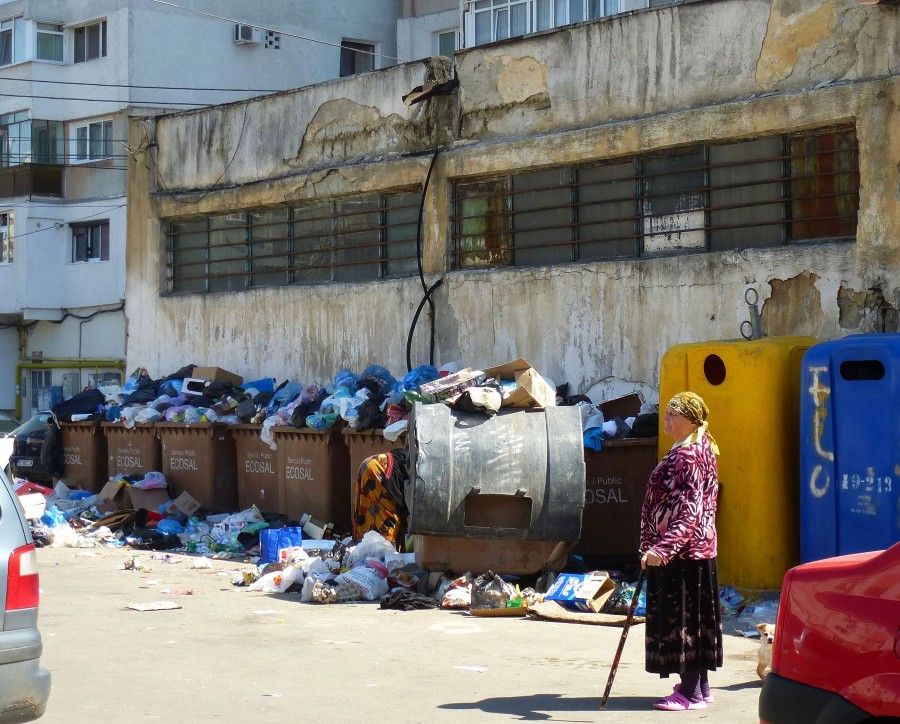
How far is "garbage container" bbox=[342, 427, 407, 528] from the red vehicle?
27.0ft

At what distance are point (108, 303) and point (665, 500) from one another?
2865 cm

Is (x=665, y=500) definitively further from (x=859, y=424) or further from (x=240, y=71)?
(x=240, y=71)

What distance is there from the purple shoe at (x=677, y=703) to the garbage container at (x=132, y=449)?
406 inches

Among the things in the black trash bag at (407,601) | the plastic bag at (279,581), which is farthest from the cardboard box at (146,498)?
the black trash bag at (407,601)

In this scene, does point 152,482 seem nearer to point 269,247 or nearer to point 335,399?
point 335,399

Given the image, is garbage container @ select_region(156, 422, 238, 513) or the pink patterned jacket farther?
garbage container @ select_region(156, 422, 238, 513)

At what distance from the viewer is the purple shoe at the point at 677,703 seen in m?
6.66

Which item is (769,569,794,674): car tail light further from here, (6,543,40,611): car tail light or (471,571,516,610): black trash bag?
(471,571,516,610): black trash bag

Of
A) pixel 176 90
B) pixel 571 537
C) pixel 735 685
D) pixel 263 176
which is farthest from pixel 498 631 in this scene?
pixel 176 90

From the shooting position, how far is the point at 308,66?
3369 centimetres

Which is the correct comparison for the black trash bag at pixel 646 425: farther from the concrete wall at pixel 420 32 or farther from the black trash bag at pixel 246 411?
the concrete wall at pixel 420 32

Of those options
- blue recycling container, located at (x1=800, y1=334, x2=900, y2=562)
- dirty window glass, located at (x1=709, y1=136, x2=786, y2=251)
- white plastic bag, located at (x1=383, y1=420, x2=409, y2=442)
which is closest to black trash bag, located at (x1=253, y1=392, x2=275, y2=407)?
white plastic bag, located at (x1=383, y1=420, x2=409, y2=442)

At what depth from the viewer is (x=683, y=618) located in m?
6.69

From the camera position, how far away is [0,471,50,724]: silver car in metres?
5.34
